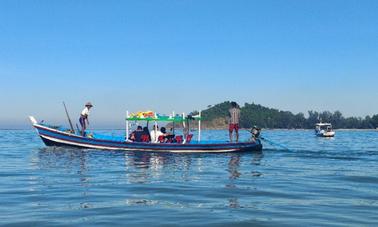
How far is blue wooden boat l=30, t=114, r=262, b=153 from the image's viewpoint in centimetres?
3186

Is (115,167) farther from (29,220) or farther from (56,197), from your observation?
(29,220)

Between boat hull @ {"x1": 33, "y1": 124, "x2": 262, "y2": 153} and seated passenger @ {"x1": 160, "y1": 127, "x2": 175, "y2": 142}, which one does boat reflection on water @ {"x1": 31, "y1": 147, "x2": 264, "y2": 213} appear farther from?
seated passenger @ {"x1": 160, "y1": 127, "x2": 175, "y2": 142}

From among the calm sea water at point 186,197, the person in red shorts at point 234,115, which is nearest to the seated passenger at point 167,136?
the person in red shorts at point 234,115

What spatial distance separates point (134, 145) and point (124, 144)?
857 mm

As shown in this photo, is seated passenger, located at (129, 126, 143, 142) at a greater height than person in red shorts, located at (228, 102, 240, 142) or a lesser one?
lesser

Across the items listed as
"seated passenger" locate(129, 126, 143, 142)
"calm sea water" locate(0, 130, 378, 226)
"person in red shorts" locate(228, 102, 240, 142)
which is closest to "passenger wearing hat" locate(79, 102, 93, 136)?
"seated passenger" locate(129, 126, 143, 142)

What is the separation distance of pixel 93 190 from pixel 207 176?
533cm

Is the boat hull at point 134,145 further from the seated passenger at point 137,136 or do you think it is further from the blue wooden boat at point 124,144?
the seated passenger at point 137,136

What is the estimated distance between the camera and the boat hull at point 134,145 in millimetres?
31844

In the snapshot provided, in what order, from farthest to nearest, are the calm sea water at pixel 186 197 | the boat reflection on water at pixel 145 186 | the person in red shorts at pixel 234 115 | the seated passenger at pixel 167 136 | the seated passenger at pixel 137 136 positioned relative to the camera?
the seated passenger at pixel 167 136 < the seated passenger at pixel 137 136 < the person in red shorts at pixel 234 115 < the boat reflection on water at pixel 145 186 < the calm sea water at pixel 186 197

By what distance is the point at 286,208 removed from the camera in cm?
1075

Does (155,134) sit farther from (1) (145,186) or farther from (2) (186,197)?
(2) (186,197)

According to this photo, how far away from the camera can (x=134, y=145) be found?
32.2 m

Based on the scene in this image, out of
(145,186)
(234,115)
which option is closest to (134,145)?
(234,115)
